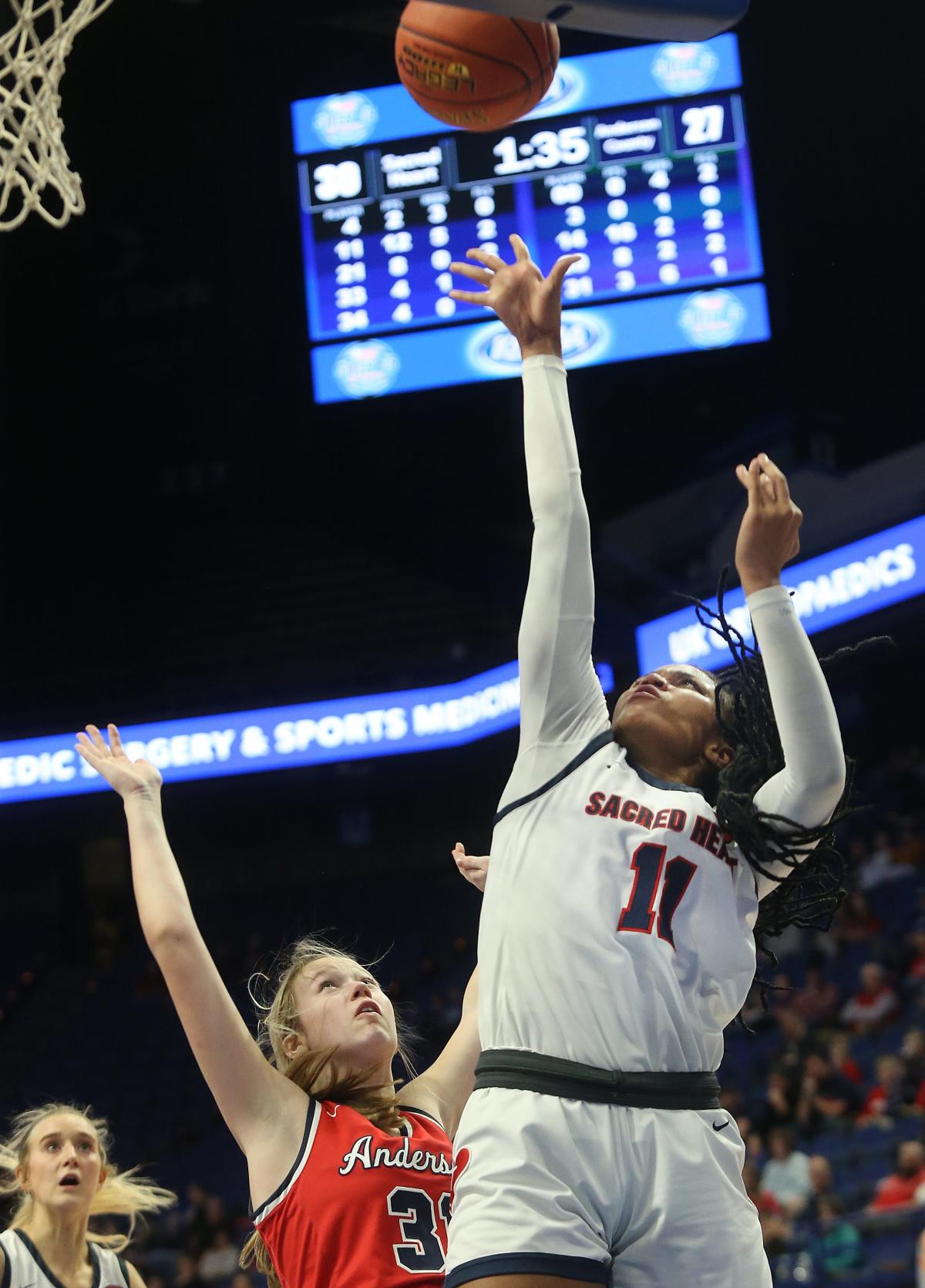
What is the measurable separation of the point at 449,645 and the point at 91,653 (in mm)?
3345

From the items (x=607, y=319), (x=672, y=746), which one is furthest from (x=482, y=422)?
(x=672, y=746)

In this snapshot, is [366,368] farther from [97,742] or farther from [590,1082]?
[590,1082]

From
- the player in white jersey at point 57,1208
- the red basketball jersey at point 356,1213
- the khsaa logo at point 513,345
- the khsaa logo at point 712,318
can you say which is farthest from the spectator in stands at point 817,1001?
the red basketball jersey at point 356,1213

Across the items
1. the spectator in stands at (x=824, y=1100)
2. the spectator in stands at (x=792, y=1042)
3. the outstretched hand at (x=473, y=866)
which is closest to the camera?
the outstretched hand at (x=473, y=866)

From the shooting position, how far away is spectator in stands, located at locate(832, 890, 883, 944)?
1002 centimetres

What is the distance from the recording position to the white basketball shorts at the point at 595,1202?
6.63 feet

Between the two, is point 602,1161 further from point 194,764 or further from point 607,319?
point 194,764

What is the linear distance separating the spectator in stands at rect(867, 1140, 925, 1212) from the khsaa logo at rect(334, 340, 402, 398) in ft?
17.8

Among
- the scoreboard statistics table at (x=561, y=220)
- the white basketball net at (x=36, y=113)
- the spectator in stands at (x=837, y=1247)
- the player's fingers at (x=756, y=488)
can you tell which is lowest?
the spectator in stands at (x=837, y=1247)

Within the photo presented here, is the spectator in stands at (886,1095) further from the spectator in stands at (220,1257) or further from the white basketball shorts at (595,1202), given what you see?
the white basketball shorts at (595,1202)

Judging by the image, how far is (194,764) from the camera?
1198cm

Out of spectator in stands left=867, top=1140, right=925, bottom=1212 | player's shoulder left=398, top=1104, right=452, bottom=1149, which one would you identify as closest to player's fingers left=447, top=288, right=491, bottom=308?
player's shoulder left=398, top=1104, right=452, bottom=1149

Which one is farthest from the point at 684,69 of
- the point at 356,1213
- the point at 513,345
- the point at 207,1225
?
the point at 356,1213

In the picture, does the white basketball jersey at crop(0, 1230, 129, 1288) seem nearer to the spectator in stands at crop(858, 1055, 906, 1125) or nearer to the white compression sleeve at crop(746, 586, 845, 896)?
the white compression sleeve at crop(746, 586, 845, 896)
